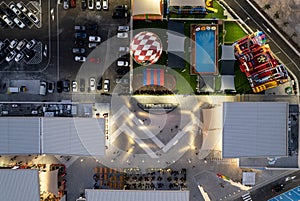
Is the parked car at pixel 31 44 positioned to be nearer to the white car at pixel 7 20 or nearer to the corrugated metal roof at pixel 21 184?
the white car at pixel 7 20

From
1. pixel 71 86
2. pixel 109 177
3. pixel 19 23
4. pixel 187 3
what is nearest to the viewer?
pixel 187 3

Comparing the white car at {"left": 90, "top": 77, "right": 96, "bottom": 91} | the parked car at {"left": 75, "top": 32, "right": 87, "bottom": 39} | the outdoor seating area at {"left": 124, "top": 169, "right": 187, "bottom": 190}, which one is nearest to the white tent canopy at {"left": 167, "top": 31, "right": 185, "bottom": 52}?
the white car at {"left": 90, "top": 77, "right": 96, "bottom": 91}

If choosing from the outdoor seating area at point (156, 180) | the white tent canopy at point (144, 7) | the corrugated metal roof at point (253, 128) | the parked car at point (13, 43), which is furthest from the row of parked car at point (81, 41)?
the corrugated metal roof at point (253, 128)

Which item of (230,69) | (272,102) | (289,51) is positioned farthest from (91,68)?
(289,51)

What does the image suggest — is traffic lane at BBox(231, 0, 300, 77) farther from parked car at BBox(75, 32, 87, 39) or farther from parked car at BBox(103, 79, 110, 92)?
parked car at BBox(75, 32, 87, 39)

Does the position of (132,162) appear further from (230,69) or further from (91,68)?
(230,69)

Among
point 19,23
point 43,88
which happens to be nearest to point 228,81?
point 43,88

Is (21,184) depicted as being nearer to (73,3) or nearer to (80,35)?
(80,35)
